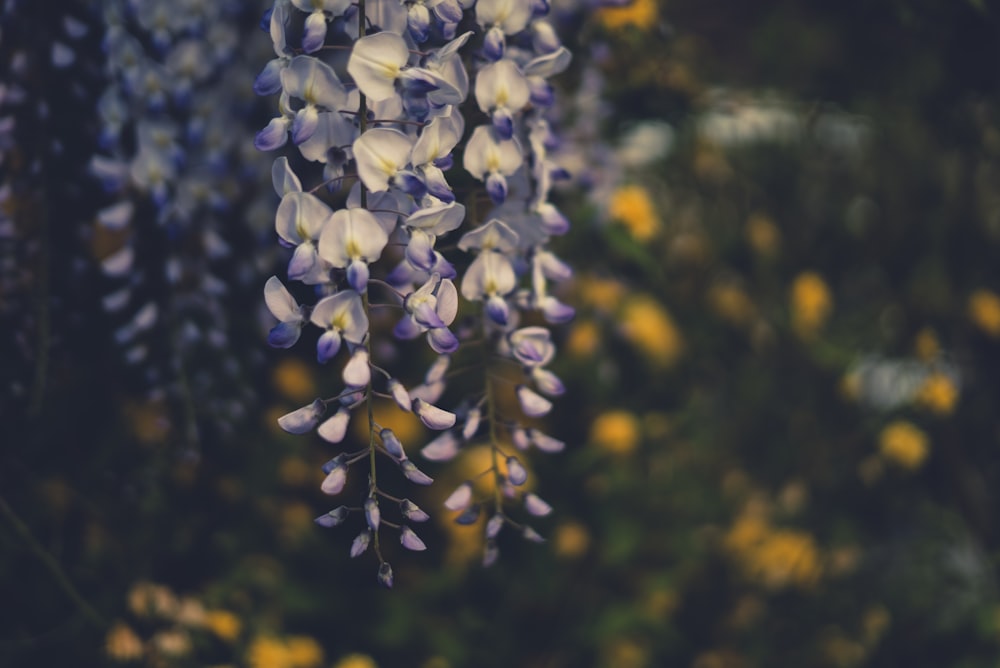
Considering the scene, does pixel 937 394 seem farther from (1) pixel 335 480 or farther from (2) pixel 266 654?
(1) pixel 335 480

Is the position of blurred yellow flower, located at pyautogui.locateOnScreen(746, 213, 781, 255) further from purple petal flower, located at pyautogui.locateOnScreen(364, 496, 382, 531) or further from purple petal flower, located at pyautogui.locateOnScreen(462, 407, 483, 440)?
purple petal flower, located at pyautogui.locateOnScreen(364, 496, 382, 531)

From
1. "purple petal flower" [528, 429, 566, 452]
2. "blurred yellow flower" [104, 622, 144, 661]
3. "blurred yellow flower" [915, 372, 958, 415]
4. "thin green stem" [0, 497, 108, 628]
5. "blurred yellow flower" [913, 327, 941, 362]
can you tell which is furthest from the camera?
"blurred yellow flower" [913, 327, 941, 362]

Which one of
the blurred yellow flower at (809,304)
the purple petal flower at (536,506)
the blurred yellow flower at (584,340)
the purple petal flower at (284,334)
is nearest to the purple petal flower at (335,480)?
the purple petal flower at (284,334)

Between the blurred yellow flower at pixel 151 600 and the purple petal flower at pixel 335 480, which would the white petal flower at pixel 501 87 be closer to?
the purple petal flower at pixel 335 480

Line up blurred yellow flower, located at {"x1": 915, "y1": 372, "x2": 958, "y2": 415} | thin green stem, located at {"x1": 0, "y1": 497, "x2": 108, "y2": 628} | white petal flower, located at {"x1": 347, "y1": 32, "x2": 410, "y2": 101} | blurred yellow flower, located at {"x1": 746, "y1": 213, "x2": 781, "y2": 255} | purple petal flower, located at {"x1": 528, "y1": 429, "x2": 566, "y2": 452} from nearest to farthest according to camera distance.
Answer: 1. white petal flower, located at {"x1": 347, "y1": 32, "x2": 410, "y2": 101}
2. purple petal flower, located at {"x1": 528, "y1": 429, "x2": 566, "y2": 452}
3. thin green stem, located at {"x1": 0, "y1": 497, "x2": 108, "y2": 628}
4. blurred yellow flower, located at {"x1": 915, "y1": 372, "x2": 958, "y2": 415}
5. blurred yellow flower, located at {"x1": 746, "y1": 213, "x2": 781, "y2": 255}

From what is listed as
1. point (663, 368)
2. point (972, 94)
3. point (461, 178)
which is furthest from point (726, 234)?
point (461, 178)

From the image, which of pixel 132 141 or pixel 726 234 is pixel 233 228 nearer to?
pixel 132 141

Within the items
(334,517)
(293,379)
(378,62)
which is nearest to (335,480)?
(334,517)

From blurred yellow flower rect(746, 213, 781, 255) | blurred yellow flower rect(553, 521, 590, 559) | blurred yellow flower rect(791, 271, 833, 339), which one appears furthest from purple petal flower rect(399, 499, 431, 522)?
blurred yellow flower rect(746, 213, 781, 255)
